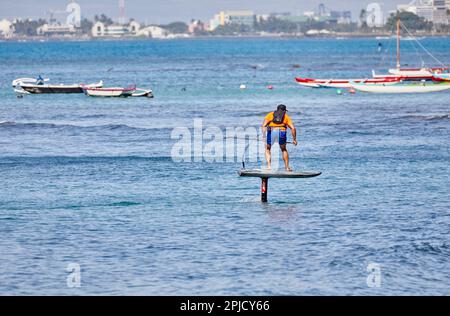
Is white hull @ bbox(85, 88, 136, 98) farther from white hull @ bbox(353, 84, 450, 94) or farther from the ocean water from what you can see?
the ocean water

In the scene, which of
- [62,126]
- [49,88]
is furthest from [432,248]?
[49,88]

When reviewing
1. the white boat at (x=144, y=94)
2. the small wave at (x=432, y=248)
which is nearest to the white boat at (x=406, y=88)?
the white boat at (x=144, y=94)

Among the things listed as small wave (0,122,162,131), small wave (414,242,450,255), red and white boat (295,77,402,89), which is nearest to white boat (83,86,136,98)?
red and white boat (295,77,402,89)

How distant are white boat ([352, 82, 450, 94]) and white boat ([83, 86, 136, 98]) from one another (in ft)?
67.0

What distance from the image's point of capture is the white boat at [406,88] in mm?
92000

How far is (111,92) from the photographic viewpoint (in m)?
88.9

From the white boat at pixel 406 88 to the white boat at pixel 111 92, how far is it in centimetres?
2042

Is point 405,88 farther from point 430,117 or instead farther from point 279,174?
point 279,174

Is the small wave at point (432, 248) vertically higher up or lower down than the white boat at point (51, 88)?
higher up

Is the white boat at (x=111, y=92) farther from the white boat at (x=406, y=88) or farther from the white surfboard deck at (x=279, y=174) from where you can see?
the white surfboard deck at (x=279, y=174)

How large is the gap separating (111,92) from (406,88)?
82.1 feet

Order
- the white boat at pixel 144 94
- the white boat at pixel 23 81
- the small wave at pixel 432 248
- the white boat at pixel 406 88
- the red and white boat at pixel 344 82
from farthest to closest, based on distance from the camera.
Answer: the white boat at pixel 23 81, the red and white boat at pixel 344 82, the white boat at pixel 406 88, the white boat at pixel 144 94, the small wave at pixel 432 248

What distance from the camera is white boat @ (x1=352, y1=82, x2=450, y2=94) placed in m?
92.0

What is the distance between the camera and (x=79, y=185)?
3706 cm
